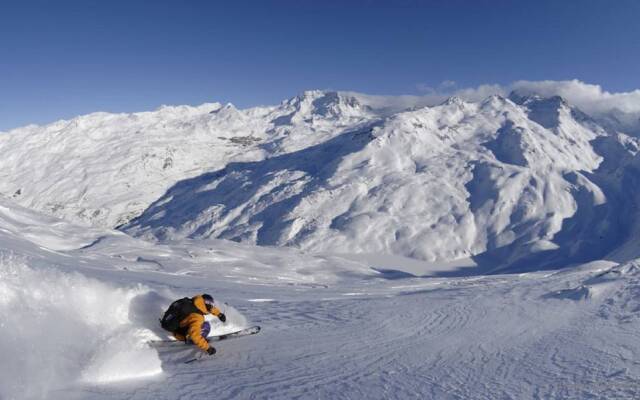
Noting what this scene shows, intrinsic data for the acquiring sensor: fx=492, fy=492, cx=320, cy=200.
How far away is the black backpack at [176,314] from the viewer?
35.4 ft

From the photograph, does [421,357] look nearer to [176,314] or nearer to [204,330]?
[204,330]

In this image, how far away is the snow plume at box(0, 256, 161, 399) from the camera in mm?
8242

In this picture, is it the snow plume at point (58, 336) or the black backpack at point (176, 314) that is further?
the black backpack at point (176, 314)

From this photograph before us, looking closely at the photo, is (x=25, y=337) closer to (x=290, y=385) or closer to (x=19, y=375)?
(x=19, y=375)

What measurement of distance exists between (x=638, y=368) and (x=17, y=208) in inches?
2687

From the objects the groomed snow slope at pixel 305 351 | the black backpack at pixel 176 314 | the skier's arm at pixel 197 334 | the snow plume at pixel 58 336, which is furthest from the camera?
the black backpack at pixel 176 314

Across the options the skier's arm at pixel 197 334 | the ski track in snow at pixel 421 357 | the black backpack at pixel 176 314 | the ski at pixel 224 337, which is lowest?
the ski track in snow at pixel 421 357

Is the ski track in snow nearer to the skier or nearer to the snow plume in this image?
the skier

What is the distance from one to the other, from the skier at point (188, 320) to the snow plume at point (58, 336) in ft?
2.22

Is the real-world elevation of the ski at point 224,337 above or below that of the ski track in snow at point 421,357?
above

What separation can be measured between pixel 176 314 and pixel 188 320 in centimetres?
37

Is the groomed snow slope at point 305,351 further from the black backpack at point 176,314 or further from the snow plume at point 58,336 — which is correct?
the black backpack at point 176,314

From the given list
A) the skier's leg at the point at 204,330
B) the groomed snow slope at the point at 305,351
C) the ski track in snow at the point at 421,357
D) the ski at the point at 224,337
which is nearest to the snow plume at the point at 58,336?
the groomed snow slope at the point at 305,351

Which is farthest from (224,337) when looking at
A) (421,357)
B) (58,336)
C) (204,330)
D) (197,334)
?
(421,357)
